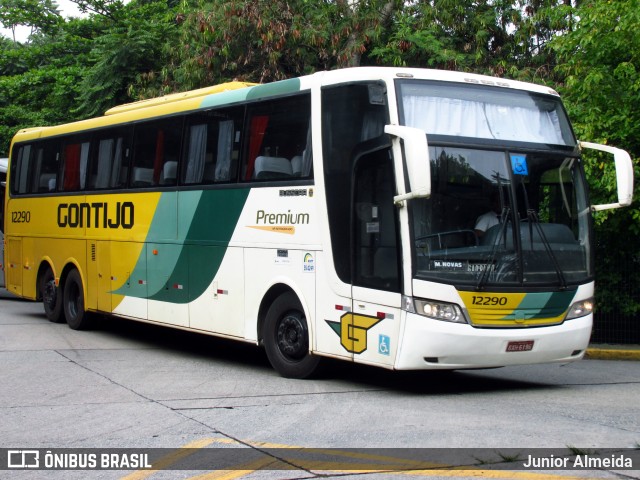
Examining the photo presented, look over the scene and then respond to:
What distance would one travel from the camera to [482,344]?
958 cm

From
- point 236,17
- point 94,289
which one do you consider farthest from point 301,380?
point 236,17

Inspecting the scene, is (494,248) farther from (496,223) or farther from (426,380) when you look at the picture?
(426,380)

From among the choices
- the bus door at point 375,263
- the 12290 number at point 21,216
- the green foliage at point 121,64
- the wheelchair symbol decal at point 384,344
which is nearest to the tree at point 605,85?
the bus door at point 375,263

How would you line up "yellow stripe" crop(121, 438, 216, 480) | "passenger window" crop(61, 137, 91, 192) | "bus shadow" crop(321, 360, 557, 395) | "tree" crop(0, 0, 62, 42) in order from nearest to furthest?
"yellow stripe" crop(121, 438, 216, 480) < "bus shadow" crop(321, 360, 557, 395) < "passenger window" crop(61, 137, 91, 192) < "tree" crop(0, 0, 62, 42)

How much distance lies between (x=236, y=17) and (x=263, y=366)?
9611 mm

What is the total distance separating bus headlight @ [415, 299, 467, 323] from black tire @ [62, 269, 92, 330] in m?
8.44

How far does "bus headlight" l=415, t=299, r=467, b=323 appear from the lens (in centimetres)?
946

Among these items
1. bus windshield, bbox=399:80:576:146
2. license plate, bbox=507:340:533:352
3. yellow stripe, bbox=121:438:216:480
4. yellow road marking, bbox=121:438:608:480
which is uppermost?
bus windshield, bbox=399:80:576:146

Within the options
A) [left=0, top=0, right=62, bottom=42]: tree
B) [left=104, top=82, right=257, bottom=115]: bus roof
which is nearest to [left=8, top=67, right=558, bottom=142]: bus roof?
[left=104, top=82, right=257, bottom=115]: bus roof

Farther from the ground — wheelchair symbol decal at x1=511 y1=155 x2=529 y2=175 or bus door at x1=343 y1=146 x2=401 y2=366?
wheelchair symbol decal at x1=511 y1=155 x2=529 y2=175

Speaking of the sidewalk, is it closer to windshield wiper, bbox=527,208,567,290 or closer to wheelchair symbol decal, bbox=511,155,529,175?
windshield wiper, bbox=527,208,567,290

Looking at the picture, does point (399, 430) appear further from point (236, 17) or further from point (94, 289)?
point (236, 17)

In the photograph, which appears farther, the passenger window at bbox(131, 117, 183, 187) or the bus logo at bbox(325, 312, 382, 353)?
the passenger window at bbox(131, 117, 183, 187)

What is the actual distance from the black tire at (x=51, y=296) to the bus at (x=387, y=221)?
15.5 ft
